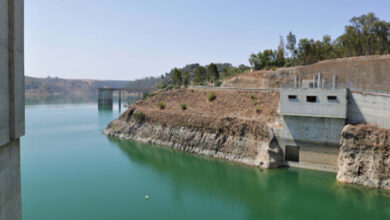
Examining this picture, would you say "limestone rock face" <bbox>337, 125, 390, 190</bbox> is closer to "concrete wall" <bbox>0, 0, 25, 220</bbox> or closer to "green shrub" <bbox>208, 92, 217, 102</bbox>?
"green shrub" <bbox>208, 92, 217, 102</bbox>

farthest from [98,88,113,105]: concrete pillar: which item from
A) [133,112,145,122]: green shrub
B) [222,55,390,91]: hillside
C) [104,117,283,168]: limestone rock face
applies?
[222,55,390,91]: hillside

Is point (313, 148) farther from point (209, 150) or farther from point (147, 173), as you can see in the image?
point (147, 173)

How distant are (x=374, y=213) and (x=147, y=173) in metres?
20.3

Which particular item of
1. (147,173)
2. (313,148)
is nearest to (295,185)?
(313,148)

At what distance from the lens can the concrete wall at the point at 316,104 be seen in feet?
89.9

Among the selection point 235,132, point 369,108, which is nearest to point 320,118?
point 369,108

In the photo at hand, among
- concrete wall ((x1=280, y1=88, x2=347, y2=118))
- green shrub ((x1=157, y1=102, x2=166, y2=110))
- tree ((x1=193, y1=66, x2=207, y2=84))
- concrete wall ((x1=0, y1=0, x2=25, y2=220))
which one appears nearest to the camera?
concrete wall ((x1=0, y1=0, x2=25, y2=220))

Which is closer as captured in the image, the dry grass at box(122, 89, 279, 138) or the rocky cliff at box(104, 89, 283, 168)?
the rocky cliff at box(104, 89, 283, 168)

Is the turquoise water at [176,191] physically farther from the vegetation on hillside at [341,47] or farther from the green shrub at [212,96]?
A: the vegetation on hillside at [341,47]

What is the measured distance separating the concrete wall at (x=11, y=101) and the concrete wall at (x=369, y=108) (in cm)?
2729

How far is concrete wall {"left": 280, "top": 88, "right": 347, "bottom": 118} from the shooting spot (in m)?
27.4

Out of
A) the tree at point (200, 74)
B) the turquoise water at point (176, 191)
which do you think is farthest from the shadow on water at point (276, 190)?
the tree at point (200, 74)

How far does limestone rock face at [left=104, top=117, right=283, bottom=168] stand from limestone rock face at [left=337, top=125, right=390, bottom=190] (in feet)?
21.3

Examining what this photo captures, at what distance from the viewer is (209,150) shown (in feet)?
116
